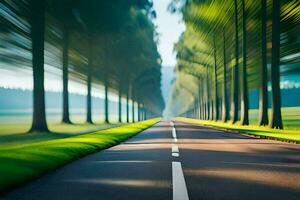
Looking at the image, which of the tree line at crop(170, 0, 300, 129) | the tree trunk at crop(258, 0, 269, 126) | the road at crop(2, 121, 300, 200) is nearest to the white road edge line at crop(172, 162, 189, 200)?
the road at crop(2, 121, 300, 200)

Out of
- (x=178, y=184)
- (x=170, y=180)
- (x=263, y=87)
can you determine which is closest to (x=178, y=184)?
(x=178, y=184)

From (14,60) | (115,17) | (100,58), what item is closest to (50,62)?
(115,17)

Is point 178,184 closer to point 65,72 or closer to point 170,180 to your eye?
point 170,180

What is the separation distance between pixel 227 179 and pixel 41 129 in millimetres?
21539

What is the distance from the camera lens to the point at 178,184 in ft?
26.8

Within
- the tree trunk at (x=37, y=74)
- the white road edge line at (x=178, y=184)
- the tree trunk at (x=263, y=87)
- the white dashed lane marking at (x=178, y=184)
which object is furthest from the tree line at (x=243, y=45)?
the white road edge line at (x=178, y=184)

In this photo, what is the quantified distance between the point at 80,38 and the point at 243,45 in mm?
15924

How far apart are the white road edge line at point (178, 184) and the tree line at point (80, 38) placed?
65.1 ft

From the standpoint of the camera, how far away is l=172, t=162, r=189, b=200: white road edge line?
22.7ft

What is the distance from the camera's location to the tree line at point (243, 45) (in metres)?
34.7

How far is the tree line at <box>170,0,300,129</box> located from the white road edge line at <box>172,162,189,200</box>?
24.4m

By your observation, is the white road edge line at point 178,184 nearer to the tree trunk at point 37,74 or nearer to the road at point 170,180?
the road at point 170,180

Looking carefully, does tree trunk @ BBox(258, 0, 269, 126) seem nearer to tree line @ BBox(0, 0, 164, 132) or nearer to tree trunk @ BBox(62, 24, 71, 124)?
tree line @ BBox(0, 0, 164, 132)

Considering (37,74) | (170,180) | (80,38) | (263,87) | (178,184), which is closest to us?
(178,184)
